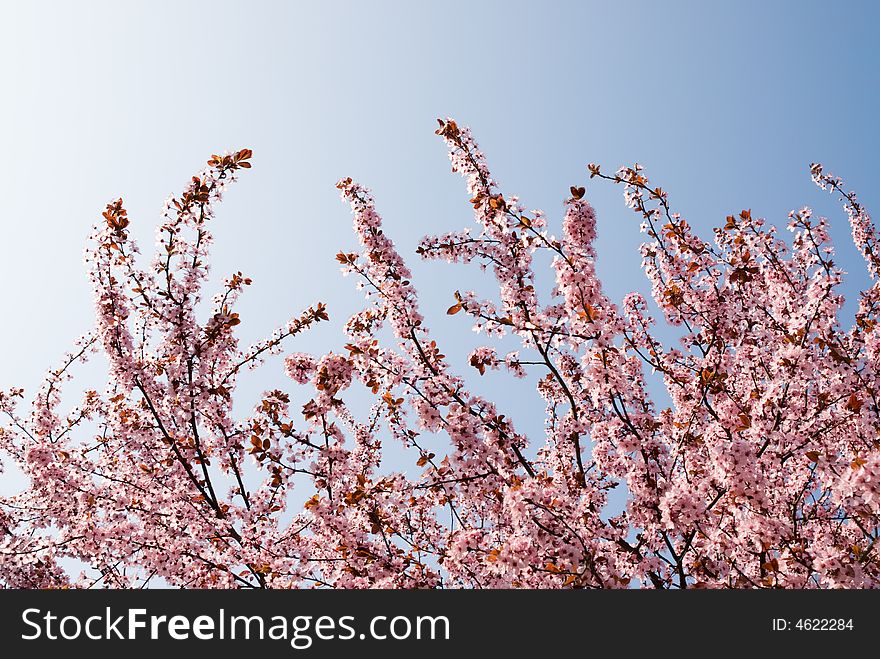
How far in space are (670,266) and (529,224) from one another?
249 centimetres

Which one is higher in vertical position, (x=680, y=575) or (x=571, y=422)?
(x=571, y=422)

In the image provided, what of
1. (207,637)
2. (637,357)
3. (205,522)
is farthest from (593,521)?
(205,522)

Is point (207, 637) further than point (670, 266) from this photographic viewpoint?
No

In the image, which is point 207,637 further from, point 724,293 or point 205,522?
point 724,293

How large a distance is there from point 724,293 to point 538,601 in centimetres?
432

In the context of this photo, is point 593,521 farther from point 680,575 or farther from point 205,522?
point 205,522

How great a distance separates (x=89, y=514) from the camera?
24.4ft

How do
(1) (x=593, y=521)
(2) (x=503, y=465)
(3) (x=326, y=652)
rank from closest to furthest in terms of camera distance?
(3) (x=326, y=652)
(1) (x=593, y=521)
(2) (x=503, y=465)

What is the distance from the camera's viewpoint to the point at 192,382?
6.84 m

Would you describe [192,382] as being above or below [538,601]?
above

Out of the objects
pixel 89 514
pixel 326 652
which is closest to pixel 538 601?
pixel 326 652

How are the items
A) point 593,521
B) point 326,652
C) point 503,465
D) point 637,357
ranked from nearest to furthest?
point 326,652
point 593,521
point 503,465
point 637,357

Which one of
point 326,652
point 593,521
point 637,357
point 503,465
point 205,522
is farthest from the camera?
point 637,357

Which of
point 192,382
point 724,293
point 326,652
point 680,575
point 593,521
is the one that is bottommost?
point 326,652
